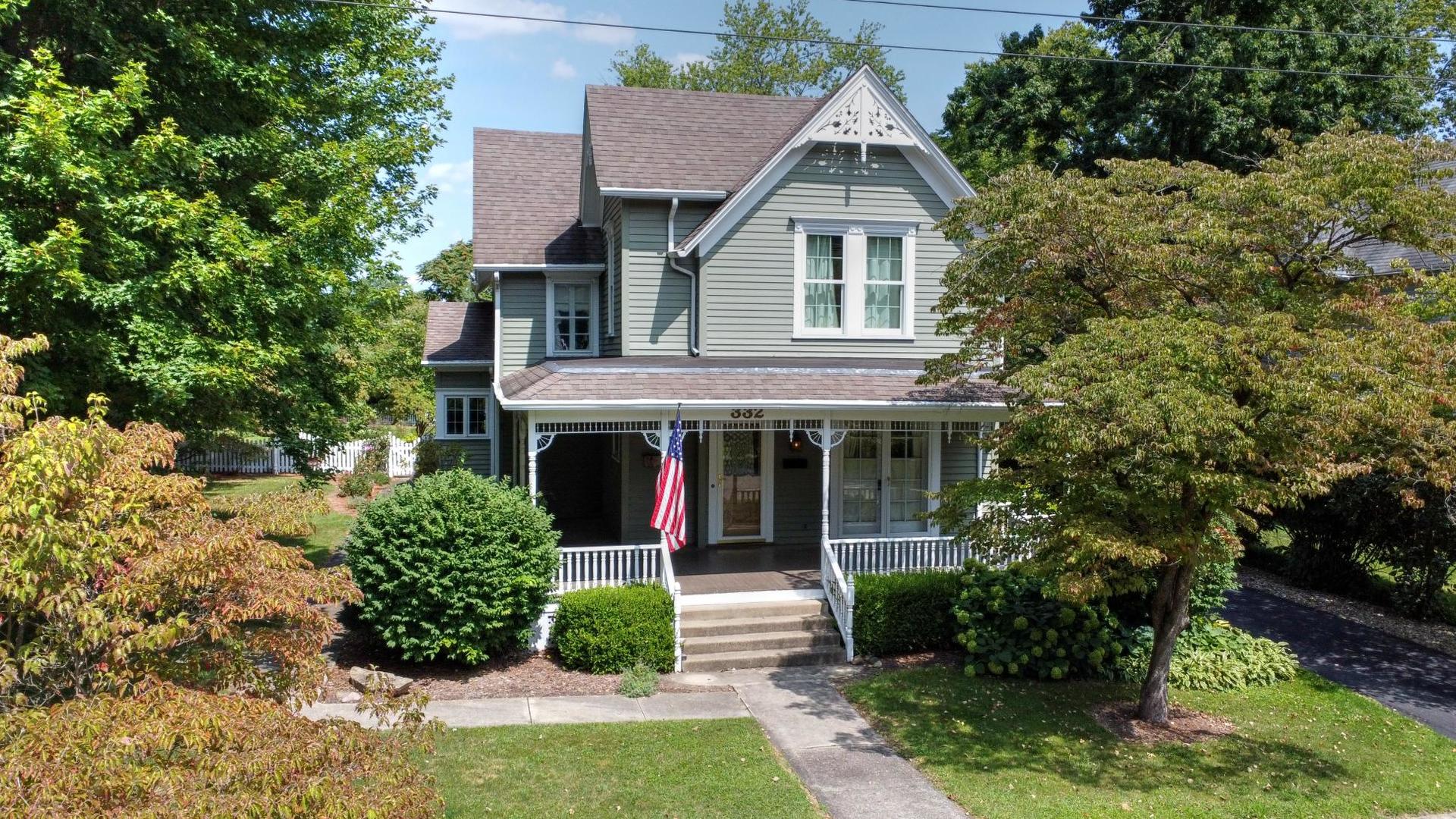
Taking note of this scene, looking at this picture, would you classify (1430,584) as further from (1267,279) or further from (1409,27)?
(1409,27)

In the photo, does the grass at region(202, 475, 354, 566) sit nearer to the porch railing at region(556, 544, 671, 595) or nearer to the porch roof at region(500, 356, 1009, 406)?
the porch railing at region(556, 544, 671, 595)

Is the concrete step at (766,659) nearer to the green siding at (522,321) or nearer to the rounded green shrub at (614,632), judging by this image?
the rounded green shrub at (614,632)

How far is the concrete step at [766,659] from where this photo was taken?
12812 mm

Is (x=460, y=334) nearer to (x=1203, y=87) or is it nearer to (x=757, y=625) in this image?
(x=757, y=625)

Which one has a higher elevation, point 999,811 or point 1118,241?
point 1118,241

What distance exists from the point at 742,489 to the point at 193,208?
31.3 ft

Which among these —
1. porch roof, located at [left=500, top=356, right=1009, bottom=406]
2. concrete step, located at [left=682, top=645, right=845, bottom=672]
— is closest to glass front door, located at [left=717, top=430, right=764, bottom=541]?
porch roof, located at [left=500, top=356, right=1009, bottom=406]

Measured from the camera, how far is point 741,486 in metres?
17.0

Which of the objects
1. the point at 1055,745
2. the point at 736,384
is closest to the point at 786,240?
the point at 736,384

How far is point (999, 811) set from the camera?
28.7ft

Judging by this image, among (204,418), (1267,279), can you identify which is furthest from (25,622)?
(1267,279)

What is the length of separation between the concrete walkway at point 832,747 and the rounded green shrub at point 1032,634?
6.24 ft

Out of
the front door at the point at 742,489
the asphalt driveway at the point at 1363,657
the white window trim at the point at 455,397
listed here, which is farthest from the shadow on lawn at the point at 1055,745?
the white window trim at the point at 455,397

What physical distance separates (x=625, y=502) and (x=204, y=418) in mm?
6661
